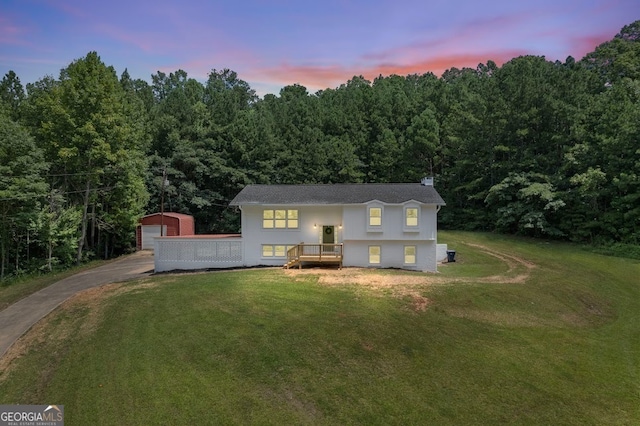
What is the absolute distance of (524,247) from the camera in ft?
105

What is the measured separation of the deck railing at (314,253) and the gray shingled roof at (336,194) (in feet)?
8.74

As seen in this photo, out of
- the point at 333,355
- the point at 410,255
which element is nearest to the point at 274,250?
the point at 410,255

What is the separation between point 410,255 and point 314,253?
5822mm

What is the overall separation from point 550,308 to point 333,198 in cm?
1281

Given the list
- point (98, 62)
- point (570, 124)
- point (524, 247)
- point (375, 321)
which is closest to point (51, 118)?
point (98, 62)

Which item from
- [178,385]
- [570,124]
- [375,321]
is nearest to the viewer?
[178,385]

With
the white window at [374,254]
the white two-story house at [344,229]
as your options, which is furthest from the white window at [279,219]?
the white window at [374,254]

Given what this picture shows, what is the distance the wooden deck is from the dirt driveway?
338 inches

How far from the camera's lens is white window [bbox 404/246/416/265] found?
2345cm

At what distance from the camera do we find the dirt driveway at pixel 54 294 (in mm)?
13958

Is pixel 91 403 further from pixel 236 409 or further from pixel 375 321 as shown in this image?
pixel 375 321

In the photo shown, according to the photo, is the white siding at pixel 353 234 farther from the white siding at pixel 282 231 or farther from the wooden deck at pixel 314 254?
the wooden deck at pixel 314 254

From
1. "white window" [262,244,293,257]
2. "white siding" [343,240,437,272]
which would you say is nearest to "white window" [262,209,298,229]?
"white window" [262,244,293,257]

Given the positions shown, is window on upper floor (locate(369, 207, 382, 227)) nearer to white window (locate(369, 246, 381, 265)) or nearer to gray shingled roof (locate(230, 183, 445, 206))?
gray shingled roof (locate(230, 183, 445, 206))
